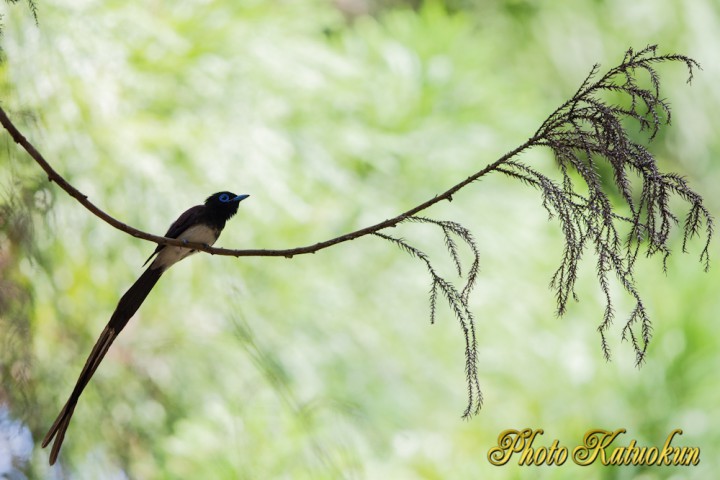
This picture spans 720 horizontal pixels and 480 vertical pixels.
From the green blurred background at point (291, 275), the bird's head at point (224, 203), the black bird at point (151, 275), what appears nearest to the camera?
the black bird at point (151, 275)

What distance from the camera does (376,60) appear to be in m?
2.93

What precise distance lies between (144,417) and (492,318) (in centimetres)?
105

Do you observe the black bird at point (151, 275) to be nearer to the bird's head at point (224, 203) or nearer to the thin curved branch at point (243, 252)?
the bird's head at point (224, 203)

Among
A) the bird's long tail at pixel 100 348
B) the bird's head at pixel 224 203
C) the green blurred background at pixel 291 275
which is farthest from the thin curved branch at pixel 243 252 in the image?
the green blurred background at pixel 291 275

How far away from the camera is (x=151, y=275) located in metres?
0.91

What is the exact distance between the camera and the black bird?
77 cm

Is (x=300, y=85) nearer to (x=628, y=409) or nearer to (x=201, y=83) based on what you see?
(x=201, y=83)

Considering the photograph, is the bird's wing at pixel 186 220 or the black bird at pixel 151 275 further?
the bird's wing at pixel 186 220

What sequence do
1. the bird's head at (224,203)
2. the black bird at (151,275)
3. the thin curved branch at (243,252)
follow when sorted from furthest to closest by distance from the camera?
the bird's head at (224,203) → the black bird at (151,275) → the thin curved branch at (243,252)

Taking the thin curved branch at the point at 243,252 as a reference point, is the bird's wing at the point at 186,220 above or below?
above

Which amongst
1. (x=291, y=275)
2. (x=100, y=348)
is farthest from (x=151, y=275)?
(x=291, y=275)

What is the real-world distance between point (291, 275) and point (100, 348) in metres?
1.41

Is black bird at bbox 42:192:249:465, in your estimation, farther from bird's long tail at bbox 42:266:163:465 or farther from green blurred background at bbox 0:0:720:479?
green blurred background at bbox 0:0:720:479

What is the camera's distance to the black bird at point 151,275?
0.77 meters
